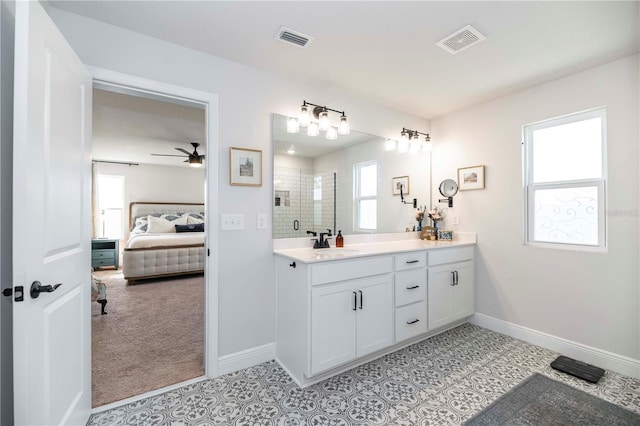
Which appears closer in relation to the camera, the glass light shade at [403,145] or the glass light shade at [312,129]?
the glass light shade at [312,129]

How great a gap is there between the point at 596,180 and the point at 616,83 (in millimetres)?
763

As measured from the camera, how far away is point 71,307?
4.77ft

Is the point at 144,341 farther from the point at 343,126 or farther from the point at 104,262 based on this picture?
the point at 104,262

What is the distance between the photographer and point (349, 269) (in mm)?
2104

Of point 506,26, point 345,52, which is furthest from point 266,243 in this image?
point 506,26

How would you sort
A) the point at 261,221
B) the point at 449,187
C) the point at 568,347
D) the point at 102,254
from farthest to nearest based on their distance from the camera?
1. the point at 102,254
2. the point at 449,187
3. the point at 568,347
4. the point at 261,221

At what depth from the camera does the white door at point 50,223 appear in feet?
3.51

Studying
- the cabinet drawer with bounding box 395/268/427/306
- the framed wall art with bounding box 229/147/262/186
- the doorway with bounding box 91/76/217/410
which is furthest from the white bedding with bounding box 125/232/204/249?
the cabinet drawer with bounding box 395/268/427/306

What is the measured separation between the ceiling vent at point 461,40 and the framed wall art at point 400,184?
4.84 ft

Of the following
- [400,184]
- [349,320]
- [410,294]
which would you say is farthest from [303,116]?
[410,294]

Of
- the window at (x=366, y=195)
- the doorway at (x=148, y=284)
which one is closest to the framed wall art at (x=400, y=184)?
the window at (x=366, y=195)

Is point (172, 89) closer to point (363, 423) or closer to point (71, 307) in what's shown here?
point (71, 307)

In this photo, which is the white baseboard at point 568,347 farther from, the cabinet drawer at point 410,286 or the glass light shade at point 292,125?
the glass light shade at point 292,125

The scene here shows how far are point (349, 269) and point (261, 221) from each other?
0.82m
